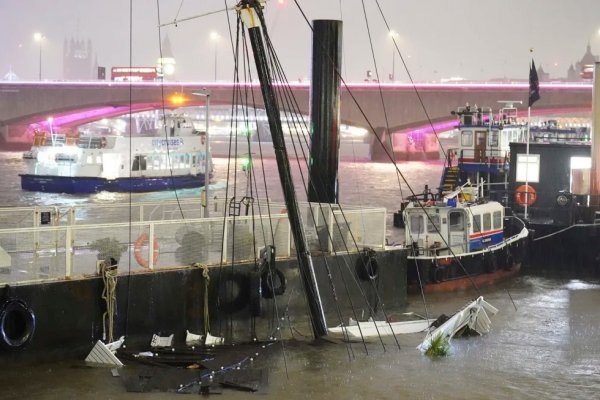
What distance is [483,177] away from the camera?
136 ft

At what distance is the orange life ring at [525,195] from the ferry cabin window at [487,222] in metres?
6.79

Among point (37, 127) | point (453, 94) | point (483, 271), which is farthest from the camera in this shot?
point (37, 127)

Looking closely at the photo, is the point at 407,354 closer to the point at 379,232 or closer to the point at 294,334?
the point at 294,334

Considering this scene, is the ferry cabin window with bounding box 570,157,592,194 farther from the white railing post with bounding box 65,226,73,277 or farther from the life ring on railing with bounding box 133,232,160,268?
the white railing post with bounding box 65,226,73,277

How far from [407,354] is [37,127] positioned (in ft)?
375

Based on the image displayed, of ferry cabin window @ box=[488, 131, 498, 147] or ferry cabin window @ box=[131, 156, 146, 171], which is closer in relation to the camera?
ferry cabin window @ box=[488, 131, 498, 147]

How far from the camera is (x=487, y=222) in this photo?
3112cm

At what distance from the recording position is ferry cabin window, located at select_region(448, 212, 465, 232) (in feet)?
97.4

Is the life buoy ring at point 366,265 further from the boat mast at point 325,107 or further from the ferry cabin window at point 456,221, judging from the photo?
the ferry cabin window at point 456,221

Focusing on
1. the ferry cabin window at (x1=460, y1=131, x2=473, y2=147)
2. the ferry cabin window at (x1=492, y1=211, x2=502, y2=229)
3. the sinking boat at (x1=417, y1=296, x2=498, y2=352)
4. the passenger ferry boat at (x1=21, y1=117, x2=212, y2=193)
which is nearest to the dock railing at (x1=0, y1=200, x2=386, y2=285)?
the sinking boat at (x1=417, y1=296, x2=498, y2=352)

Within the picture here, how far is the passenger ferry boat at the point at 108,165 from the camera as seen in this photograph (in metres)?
65.7

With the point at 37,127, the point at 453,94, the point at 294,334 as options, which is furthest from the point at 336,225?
the point at 37,127

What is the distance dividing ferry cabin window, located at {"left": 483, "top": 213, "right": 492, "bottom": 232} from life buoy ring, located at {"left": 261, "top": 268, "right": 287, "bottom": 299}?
38.1 feet

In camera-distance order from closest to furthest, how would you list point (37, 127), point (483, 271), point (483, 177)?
1. point (483, 271)
2. point (483, 177)
3. point (37, 127)
